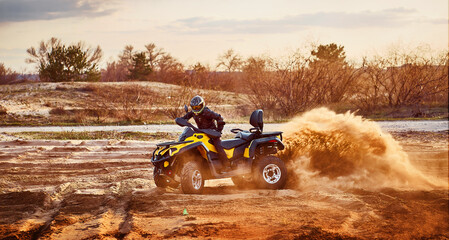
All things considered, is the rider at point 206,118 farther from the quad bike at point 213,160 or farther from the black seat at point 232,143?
the black seat at point 232,143

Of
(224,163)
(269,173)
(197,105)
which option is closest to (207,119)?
(197,105)

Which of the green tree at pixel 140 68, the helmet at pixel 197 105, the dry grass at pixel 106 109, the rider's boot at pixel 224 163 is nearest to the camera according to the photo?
the helmet at pixel 197 105

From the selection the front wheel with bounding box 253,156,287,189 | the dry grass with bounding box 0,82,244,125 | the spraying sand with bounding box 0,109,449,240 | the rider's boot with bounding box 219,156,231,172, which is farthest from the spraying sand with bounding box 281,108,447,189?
the dry grass with bounding box 0,82,244,125

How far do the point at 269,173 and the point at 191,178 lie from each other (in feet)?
5.54

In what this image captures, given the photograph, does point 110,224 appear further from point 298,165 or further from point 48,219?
point 298,165

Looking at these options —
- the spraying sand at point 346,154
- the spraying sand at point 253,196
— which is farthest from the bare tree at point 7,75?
the spraying sand at point 346,154

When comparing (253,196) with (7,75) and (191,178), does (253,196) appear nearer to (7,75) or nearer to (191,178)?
(191,178)

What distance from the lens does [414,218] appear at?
28.5 ft

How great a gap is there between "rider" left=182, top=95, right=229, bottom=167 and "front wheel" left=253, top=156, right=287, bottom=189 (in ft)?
2.25

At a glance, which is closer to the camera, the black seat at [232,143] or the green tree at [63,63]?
the black seat at [232,143]

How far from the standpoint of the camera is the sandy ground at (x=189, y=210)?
Result: 291 inches

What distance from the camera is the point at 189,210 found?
8344 millimetres

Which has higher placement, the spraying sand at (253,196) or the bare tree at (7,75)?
the bare tree at (7,75)

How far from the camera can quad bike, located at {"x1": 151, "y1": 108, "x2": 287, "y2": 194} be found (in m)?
9.14
